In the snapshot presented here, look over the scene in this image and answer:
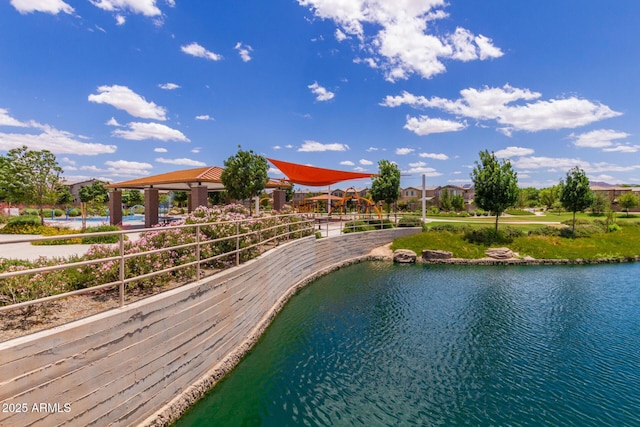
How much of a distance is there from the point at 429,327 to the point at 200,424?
22.4 feet

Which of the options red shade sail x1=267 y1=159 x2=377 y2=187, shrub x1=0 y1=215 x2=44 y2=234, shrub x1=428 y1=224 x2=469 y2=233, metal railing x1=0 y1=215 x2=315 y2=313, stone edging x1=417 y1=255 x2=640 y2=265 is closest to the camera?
metal railing x1=0 y1=215 x2=315 y2=313

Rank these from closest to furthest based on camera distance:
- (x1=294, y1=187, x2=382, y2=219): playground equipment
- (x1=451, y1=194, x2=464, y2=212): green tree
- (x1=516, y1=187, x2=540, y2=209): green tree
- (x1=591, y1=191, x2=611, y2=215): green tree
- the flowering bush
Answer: the flowering bush, (x1=294, y1=187, x2=382, y2=219): playground equipment, (x1=591, y1=191, x2=611, y2=215): green tree, (x1=451, y1=194, x2=464, y2=212): green tree, (x1=516, y1=187, x2=540, y2=209): green tree

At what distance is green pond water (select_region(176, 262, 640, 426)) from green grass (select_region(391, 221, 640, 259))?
8.08 metres

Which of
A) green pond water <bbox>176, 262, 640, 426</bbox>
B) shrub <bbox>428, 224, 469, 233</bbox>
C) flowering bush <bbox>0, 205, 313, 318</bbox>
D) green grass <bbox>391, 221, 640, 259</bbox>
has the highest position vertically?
flowering bush <bbox>0, 205, 313, 318</bbox>

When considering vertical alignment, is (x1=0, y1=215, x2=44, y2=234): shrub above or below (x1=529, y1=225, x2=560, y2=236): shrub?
above

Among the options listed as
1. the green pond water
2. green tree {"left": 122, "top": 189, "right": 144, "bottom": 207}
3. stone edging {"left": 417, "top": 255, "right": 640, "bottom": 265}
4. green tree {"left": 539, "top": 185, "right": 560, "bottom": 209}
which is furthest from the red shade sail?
green tree {"left": 539, "top": 185, "right": 560, "bottom": 209}

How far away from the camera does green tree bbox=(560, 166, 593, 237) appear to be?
26.1 m

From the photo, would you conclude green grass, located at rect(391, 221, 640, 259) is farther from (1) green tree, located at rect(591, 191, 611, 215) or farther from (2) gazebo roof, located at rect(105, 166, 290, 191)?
(1) green tree, located at rect(591, 191, 611, 215)

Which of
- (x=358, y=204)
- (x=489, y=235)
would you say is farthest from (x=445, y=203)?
(x=489, y=235)

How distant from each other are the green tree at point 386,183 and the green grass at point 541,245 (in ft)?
16.2

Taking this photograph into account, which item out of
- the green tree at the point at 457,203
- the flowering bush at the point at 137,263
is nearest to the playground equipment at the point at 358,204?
the flowering bush at the point at 137,263

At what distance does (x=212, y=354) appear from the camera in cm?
670

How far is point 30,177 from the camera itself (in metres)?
22.6

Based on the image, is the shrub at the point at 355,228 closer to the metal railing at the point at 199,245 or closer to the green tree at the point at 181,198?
the metal railing at the point at 199,245
